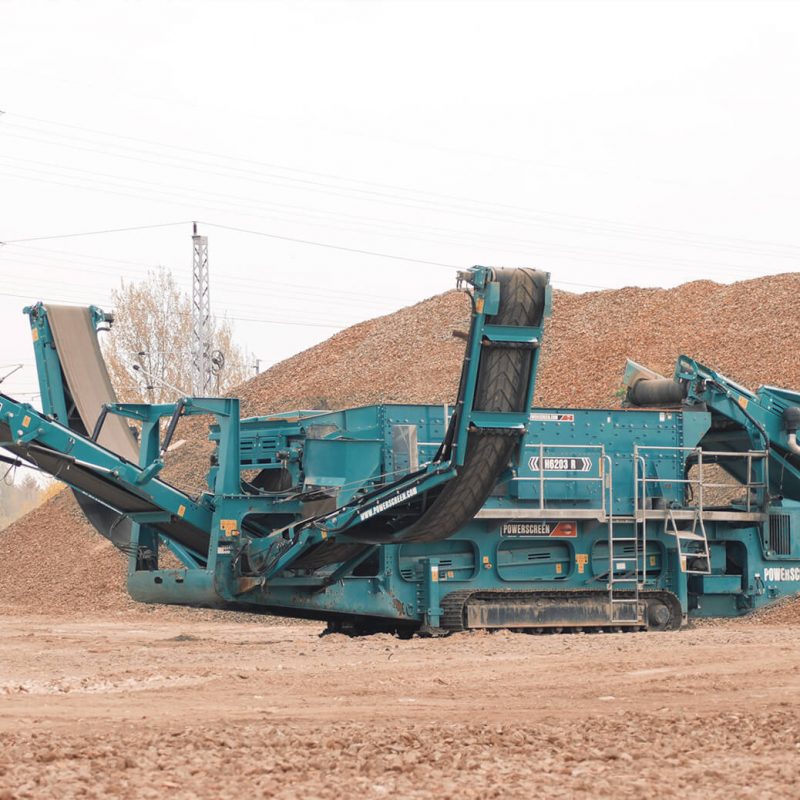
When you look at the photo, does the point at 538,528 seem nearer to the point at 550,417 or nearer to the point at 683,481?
the point at 550,417

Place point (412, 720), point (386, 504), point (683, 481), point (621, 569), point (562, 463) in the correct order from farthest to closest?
1. point (683, 481)
2. point (621, 569)
3. point (562, 463)
4. point (386, 504)
5. point (412, 720)

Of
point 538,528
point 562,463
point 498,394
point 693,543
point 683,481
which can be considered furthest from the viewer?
point 693,543

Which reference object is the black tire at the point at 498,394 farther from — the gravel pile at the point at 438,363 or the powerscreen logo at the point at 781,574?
the gravel pile at the point at 438,363

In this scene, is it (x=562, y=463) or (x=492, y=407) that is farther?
(x=562, y=463)

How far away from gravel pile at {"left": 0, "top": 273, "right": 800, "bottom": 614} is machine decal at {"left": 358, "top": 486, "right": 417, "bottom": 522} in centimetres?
1345

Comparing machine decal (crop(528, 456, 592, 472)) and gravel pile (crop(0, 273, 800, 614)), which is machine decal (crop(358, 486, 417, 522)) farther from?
gravel pile (crop(0, 273, 800, 614))

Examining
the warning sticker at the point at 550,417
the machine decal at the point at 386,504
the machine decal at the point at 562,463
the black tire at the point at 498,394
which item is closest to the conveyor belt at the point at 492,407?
the black tire at the point at 498,394

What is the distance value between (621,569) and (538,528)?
4.70 ft

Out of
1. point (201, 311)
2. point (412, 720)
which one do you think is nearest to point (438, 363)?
point (201, 311)

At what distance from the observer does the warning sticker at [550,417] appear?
19.8 meters

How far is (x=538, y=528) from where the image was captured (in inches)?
777

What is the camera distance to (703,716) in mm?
10406

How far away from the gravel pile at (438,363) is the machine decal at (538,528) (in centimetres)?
1321

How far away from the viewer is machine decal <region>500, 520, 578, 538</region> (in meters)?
19.5
